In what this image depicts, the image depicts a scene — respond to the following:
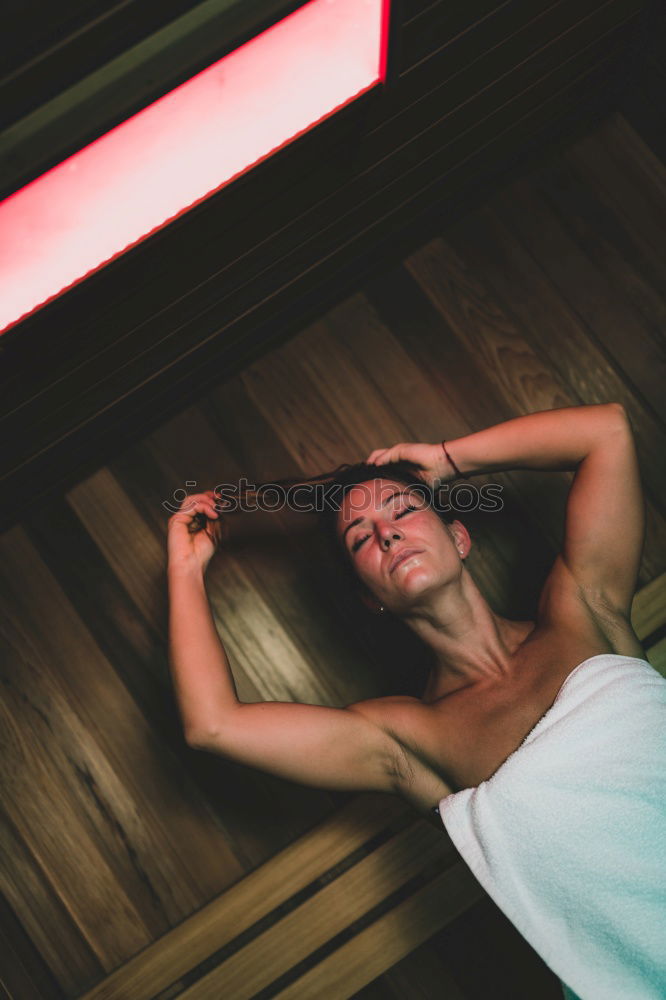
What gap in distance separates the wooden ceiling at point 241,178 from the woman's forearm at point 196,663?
2.21 feet

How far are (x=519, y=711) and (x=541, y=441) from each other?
2.53 ft

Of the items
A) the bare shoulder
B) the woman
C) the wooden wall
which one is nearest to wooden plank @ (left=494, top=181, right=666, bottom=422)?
the wooden wall

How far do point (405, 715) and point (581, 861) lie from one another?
21.4 inches

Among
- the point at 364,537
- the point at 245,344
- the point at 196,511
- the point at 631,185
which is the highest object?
the point at 245,344

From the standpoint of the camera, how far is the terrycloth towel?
4.73 feet

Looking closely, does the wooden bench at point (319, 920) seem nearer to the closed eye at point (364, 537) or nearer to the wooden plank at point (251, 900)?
the wooden plank at point (251, 900)

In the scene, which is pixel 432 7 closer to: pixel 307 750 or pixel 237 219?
pixel 237 219

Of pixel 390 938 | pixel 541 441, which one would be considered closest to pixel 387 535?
pixel 541 441

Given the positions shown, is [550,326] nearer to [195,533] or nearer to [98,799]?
[195,533]

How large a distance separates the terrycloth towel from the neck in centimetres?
27

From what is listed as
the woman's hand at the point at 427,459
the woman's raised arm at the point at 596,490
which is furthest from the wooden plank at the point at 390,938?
the woman's hand at the point at 427,459

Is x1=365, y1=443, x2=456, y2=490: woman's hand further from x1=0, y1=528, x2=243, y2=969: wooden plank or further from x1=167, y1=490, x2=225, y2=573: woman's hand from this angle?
x1=0, y1=528, x2=243, y2=969: wooden plank

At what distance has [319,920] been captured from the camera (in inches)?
76.3

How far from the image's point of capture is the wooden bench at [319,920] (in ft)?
6.30
